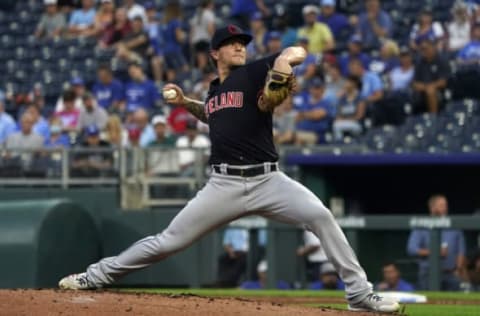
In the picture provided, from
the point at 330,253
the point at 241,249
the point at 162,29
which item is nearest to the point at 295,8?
the point at 162,29

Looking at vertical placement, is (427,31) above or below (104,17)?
below

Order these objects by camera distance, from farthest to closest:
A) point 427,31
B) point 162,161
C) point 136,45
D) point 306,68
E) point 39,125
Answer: point 136,45
point 39,125
point 306,68
point 427,31
point 162,161

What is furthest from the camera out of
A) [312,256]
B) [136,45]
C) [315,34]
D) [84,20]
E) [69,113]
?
[84,20]

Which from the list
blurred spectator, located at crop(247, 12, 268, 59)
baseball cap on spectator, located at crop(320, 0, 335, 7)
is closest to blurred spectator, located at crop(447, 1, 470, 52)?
baseball cap on spectator, located at crop(320, 0, 335, 7)

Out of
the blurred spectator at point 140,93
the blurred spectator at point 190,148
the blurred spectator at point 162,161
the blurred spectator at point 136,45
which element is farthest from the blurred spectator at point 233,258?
the blurred spectator at point 136,45

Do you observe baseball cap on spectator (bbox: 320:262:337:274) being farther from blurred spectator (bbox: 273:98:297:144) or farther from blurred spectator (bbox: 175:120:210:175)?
blurred spectator (bbox: 175:120:210:175)

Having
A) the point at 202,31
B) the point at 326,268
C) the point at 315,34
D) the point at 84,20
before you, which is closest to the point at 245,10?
the point at 202,31

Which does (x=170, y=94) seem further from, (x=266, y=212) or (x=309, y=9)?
(x=309, y=9)

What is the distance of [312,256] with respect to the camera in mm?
13727

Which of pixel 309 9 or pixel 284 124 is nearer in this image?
pixel 284 124

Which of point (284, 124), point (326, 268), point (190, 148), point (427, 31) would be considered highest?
point (427, 31)

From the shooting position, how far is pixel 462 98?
15.0 meters

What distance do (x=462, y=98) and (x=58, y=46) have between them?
293 inches

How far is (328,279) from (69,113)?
4831mm
